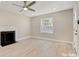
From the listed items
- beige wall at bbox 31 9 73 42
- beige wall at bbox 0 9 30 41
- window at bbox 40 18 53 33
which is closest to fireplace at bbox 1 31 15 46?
beige wall at bbox 0 9 30 41

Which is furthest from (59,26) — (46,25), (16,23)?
(16,23)

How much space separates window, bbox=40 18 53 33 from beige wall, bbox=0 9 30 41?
34cm

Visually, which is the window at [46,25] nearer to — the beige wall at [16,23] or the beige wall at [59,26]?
the beige wall at [59,26]

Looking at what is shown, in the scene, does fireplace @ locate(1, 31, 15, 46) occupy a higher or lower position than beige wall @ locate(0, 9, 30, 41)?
lower

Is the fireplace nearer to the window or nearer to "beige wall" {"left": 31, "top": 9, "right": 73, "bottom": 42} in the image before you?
"beige wall" {"left": 31, "top": 9, "right": 73, "bottom": 42}

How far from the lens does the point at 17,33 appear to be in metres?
2.16

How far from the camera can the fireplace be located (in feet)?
6.06

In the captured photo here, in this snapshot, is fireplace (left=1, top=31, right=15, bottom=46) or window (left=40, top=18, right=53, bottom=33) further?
window (left=40, top=18, right=53, bottom=33)

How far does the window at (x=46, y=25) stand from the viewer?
6.50ft

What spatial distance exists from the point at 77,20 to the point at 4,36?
149 cm

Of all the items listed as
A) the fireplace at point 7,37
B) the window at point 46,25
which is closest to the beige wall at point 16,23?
the fireplace at point 7,37

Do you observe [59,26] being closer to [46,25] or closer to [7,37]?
[46,25]

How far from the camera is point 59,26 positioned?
7.14 feet

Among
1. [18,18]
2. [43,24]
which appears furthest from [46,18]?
[18,18]
